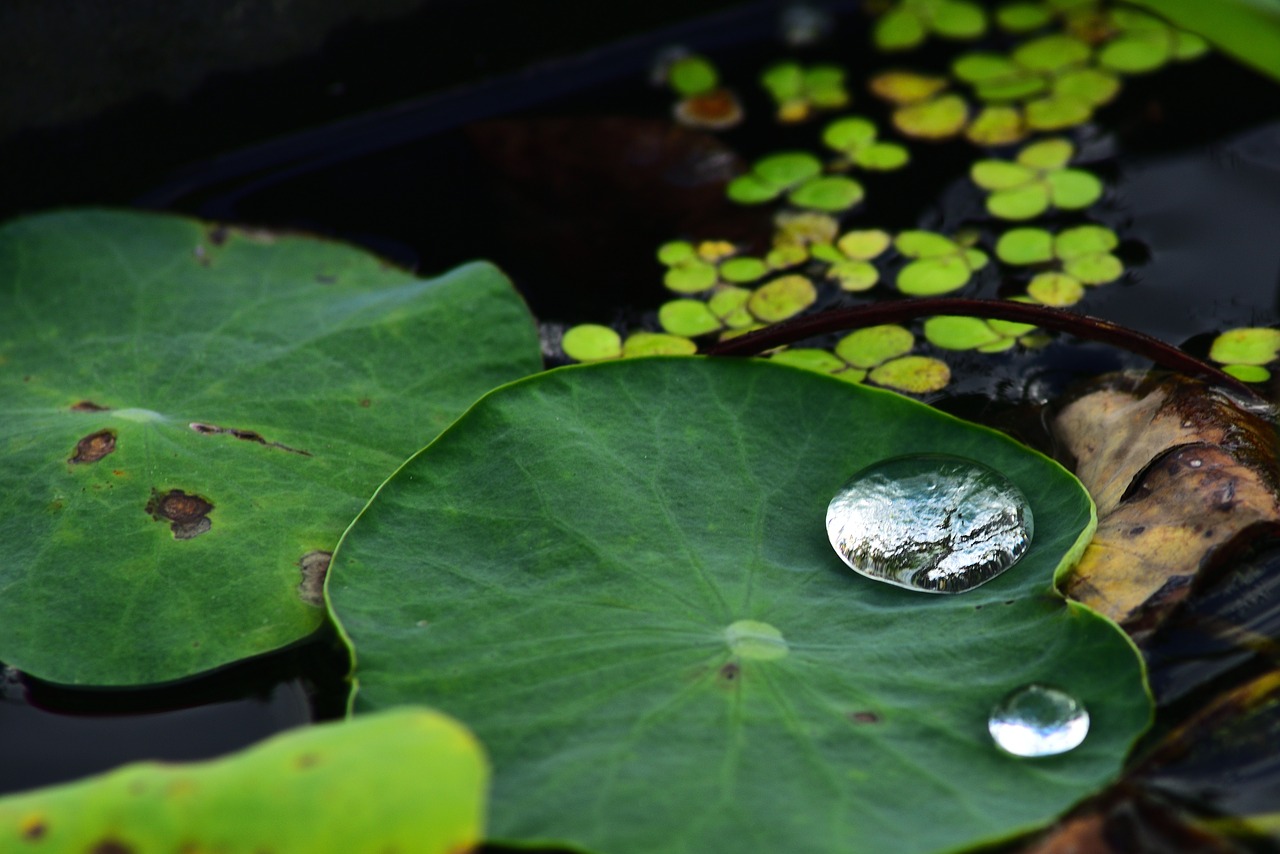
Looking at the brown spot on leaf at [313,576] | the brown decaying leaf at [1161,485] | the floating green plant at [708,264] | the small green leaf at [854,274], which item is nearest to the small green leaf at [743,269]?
the floating green plant at [708,264]

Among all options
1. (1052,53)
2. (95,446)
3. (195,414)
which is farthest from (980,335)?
(95,446)

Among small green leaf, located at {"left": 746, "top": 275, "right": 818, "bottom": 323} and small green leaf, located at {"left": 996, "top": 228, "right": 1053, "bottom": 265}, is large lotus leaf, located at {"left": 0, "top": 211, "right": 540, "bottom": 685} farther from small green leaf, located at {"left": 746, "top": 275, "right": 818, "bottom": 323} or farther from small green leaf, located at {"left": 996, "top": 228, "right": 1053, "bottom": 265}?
small green leaf, located at {"left": 996, "top": 228, "right": 1053, "bottom": 265}

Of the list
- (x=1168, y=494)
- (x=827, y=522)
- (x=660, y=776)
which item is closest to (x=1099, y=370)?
(x=1168, y=494)

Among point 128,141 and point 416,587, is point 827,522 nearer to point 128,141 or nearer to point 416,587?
point 416,587

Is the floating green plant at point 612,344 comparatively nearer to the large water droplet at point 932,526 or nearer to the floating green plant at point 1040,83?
the large water droplet at point 932,526

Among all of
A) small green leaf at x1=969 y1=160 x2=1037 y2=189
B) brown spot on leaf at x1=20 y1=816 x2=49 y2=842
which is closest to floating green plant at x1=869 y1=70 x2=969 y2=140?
small green leaf at x1=969 y1=160 x2=1037 y2=189
